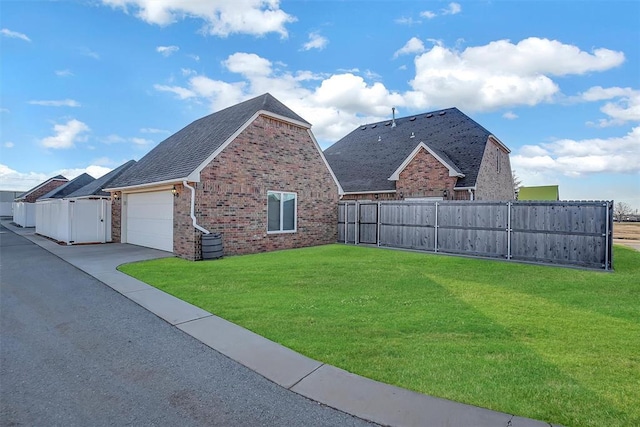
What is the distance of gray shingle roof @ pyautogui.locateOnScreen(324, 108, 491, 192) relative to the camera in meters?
18.2

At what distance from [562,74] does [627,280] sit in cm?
1046

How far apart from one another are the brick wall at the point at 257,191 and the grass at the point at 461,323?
248 centimetres

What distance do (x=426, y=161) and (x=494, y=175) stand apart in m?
4.91

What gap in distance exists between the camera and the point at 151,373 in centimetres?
367

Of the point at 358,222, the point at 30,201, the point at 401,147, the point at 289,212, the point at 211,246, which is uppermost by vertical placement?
the point at 401,147

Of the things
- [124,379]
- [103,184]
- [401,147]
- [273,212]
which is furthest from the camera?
[401,147]

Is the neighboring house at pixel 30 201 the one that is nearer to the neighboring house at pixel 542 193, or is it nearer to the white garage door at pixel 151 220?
the white garage door at pixel 151 220

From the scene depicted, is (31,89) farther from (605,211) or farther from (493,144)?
(493,144)

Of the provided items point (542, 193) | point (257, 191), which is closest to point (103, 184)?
point (257, 191)

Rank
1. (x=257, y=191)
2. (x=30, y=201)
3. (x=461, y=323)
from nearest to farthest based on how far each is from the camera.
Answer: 1. (x=461, y=323)
2. (x=257, y=191)
3. (x=30, y=201)

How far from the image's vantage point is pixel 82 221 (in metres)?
16.6

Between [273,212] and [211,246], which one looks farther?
[273,212]

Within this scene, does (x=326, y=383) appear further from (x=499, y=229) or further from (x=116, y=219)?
(x=116, y=219)

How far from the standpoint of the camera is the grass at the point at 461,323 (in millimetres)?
3207
